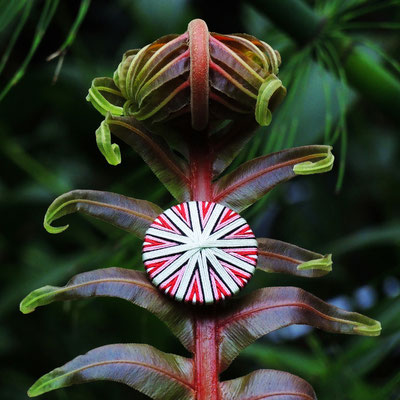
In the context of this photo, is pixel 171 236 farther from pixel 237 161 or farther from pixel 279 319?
pixel 237 161

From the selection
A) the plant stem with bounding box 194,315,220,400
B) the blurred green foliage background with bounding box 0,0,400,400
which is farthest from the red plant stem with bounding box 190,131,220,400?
the blurred green foliage background with bounding box 0,0,400,400

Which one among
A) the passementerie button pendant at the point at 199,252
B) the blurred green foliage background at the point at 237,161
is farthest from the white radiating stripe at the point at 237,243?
the blurred green foliage background at the point at 237,161

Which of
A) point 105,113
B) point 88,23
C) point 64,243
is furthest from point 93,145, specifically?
point 105,113

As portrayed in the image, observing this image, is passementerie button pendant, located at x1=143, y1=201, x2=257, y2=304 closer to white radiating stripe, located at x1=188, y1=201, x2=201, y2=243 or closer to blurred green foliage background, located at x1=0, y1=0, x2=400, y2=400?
white radiating stripe, located at x1=188, y1=201, x2=201, y2=243

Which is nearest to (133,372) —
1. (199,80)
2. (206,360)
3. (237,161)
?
(206,360)

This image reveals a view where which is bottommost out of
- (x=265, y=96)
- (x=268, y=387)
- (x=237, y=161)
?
(x=268, y=387)

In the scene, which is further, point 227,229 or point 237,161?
point 237,161
